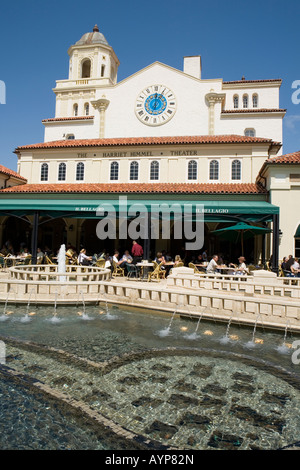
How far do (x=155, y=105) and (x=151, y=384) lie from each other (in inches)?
963

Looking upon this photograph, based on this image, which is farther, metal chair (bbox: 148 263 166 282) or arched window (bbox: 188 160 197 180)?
arched window (bbox: 188 160 197 180)

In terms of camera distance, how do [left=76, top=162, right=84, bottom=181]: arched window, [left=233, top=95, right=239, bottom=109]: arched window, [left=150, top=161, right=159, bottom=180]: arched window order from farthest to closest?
[left=233, top=95, right=239, bottom=109]: arched window < [left=76, top=162, right=84, bottom=181]: arched window < [left=150, top=161, right=159, bottom=180]: arched window

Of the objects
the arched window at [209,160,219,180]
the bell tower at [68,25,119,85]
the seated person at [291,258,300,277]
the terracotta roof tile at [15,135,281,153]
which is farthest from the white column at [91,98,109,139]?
the seated person at [291,258,300,277]

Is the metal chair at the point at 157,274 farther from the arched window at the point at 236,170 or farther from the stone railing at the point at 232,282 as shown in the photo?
the arched window at the point at 236,170

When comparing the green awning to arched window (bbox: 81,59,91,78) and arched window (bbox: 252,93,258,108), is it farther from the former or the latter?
arched window (bbox: 81,59,91,78)

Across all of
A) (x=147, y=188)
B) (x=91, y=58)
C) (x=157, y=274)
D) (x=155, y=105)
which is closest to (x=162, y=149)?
(x=147, y=188)

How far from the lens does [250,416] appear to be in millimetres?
3844

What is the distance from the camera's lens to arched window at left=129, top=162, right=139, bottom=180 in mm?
21938

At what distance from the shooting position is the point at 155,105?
83.3ft

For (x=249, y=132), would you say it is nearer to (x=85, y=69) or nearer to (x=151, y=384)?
(x=85, y=69)

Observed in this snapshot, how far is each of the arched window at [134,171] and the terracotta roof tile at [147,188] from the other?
29.1 inches

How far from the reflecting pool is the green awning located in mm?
8798

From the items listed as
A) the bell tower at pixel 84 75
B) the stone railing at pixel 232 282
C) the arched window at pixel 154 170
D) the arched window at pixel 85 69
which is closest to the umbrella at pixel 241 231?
the stone railing at pixel 232 282
